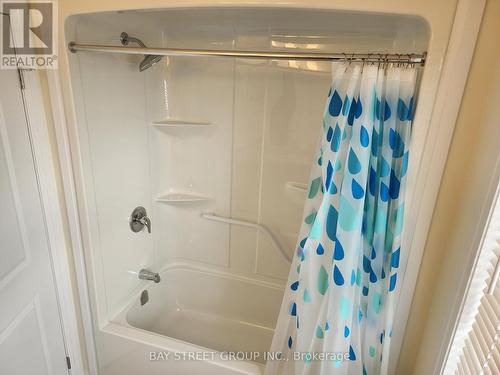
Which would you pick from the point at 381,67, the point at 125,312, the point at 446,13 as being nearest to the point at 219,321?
the point at 125,312

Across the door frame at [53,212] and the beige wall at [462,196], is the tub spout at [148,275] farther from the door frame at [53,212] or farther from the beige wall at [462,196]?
the beige wall at [462,196]

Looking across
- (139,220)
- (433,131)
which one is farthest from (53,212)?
(433,131)

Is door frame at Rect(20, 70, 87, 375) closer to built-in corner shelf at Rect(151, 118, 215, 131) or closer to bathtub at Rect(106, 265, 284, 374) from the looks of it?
bathtub at Rect(106, 265, 284, 374)

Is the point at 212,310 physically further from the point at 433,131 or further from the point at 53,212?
the point at 433,131

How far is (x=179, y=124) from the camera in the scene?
1.91m

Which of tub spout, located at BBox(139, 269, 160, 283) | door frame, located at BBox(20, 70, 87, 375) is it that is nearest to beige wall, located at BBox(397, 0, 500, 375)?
tub spout, located at BBox(139, 269, 160, 283)

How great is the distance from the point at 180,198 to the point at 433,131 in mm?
1508

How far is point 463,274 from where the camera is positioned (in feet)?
3.20

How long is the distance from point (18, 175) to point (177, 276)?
1260 millimetres

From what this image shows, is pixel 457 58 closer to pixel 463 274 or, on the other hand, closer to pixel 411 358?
pixel 463 274

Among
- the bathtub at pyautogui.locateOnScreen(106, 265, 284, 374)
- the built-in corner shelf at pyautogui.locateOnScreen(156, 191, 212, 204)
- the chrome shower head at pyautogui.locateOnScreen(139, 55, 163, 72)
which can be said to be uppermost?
the chrome shower head at pyautogui.locateOnScreen(139, 55, 163, 72)

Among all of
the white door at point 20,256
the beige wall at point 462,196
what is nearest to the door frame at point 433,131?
the beige wall at point 462,196

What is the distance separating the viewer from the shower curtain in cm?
104

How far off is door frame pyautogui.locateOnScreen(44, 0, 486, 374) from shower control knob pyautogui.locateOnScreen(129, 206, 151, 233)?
13.8 inches
